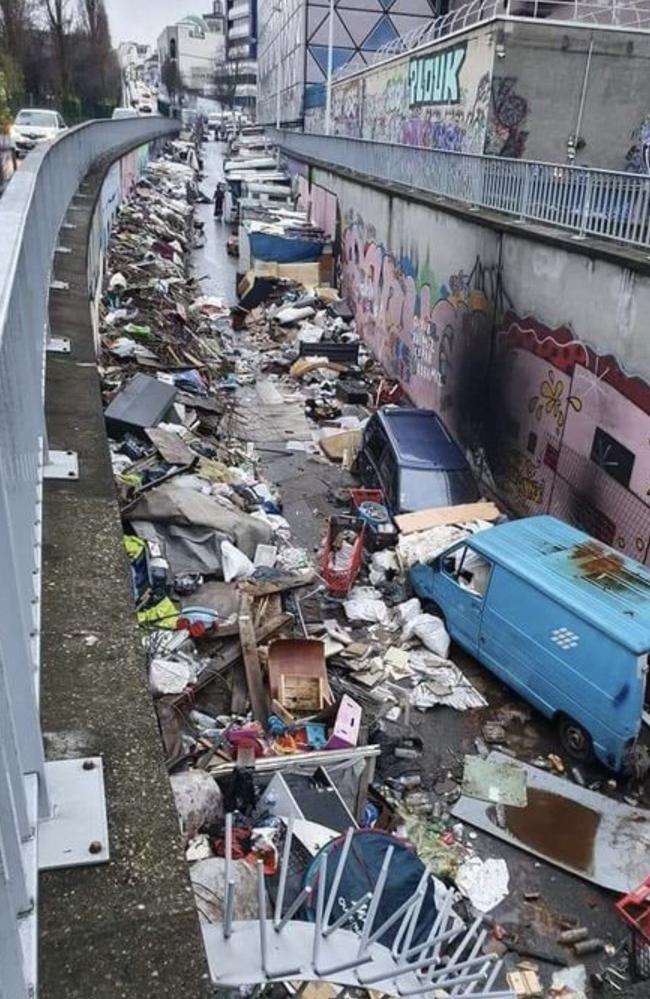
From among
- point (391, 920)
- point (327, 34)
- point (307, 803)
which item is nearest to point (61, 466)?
point (307, 803)

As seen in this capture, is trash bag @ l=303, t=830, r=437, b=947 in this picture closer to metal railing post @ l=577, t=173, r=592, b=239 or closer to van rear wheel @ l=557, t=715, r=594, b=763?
van rear wheel @ l=557, t=715, r=594, b=763

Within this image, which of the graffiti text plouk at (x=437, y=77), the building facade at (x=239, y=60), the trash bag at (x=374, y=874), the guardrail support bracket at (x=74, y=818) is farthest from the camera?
the building facade at (x=239, y=60)

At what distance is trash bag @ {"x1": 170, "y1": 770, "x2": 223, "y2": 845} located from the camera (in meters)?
5.64

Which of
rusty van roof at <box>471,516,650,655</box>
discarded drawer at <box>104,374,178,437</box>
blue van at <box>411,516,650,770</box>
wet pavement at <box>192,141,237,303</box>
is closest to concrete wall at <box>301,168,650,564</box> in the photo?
rusty van roof at <box>471,516,650,655</box>

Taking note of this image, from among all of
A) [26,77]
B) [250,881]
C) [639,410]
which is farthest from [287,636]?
[26,77]

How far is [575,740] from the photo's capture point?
25.4 ft

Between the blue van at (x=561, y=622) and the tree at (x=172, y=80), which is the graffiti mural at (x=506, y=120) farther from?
the tree at (x=172, y=80)

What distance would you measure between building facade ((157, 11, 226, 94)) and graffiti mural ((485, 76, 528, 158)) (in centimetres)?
12455

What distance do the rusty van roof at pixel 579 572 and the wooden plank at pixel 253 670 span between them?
260 centimetres

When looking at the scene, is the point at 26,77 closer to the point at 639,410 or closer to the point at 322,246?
the point at 322,246

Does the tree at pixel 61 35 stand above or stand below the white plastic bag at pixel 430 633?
above

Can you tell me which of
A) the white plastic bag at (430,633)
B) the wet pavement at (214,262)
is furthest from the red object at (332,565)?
the wet pavement at (214,262)

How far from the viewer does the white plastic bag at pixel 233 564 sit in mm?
8859

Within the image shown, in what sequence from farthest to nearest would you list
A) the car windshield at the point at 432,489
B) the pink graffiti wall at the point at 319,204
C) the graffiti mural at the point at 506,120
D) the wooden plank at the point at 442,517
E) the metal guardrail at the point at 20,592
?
the pink graffiti wall at the point at 319,204
the graffiti mural at the point at 506,120
the car windshield at the point at 432,489
the wooden plank at the point at 442,517
the metal guardrail at the point at 20,592
